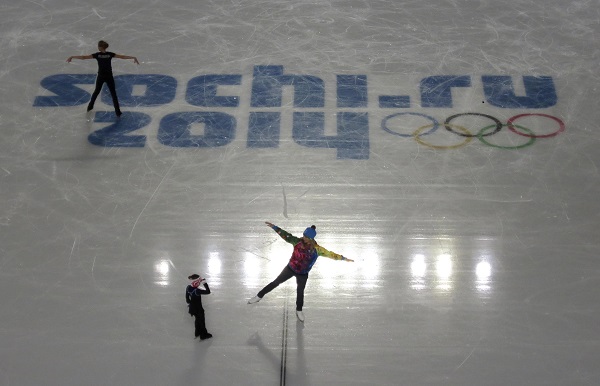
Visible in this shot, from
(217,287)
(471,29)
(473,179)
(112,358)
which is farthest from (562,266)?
(471,29)

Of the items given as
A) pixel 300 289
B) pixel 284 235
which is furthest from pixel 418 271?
pixel 284 235

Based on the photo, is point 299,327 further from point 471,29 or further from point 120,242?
point 471,29

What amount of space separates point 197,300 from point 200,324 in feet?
1.25

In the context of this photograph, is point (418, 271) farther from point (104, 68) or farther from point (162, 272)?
point (104, 68)

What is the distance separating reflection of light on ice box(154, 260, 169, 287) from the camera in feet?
39.3

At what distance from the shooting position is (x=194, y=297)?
418 inches

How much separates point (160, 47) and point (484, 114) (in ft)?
19.7

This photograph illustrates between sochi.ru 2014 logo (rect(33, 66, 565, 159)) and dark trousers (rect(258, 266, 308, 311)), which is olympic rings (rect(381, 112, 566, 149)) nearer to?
sochi.ru 2014 logo (rect(33, 66, 565, 159))

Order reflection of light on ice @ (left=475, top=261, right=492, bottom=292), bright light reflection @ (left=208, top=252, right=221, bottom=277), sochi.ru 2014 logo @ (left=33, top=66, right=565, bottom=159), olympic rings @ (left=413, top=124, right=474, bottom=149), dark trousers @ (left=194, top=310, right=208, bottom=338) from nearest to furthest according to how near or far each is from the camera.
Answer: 1. dark trousers @ (left=194, top=310, right=208, bottom=338)
2. reflection of light on ice @ (left=475, top=261, right=492, bottom=292)
3. bright light reflection @ (left=208, top=252, right=221, bottom=277)
4. olympic rings @ (left=413, top=124, right=474, bottom=149)
5. sochi.ru 2014 logo @ (left=33, top=66, right=565, bottom=159)

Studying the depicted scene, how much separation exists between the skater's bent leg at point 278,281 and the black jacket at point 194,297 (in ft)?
3.18

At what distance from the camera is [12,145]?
1475 centimetres

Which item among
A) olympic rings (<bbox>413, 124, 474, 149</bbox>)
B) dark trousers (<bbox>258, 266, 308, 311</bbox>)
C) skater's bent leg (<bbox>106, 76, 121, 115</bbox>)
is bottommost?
dark trousers (<bbox>258, 266, 308, 311</bbox>)

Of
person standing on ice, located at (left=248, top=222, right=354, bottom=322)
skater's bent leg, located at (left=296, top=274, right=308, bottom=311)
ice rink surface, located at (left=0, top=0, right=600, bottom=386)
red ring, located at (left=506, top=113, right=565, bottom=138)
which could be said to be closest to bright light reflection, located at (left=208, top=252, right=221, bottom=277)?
ice rink surface, located at (left=0, top=0, right=600, bottom=386)

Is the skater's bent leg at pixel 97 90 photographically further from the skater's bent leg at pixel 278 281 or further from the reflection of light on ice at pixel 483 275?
the reflection of light on ice at pixel 483 275
